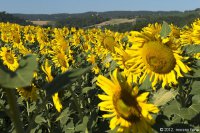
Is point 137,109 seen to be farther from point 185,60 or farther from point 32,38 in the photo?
point 32,38

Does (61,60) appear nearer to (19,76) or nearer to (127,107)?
(127,107)

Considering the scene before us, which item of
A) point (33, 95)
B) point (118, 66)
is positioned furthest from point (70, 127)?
point (33, 95)

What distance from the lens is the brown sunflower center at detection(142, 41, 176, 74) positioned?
349 centimetres

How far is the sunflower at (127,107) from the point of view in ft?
9.61

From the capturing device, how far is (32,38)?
15984 millimetres

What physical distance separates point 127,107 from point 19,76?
1.45m

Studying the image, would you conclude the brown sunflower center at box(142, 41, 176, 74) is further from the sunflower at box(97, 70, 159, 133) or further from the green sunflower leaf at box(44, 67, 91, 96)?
the green sunflower leaf at box(44, 67, 91, 96)

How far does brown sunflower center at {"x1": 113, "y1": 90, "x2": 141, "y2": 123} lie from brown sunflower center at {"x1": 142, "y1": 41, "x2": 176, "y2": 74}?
2.22 feet

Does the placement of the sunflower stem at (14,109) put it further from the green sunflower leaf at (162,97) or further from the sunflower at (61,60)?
the sunflower at (61,60)

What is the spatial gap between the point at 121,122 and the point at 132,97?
0.22 m

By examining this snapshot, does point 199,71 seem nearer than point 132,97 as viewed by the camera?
No

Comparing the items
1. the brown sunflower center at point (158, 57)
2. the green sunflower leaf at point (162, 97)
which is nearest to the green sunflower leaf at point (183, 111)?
the green sunflower leaf at point (162, 97)

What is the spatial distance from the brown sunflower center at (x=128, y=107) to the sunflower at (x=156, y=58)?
2.09 ft

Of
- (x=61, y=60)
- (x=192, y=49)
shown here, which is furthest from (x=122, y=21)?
(x=192, y=49)
